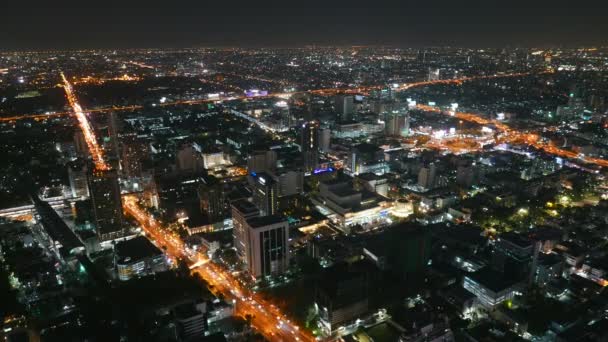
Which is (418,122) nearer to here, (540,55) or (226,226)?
(226,226)

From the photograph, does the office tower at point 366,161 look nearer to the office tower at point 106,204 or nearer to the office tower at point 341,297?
the office tower at point 341,297

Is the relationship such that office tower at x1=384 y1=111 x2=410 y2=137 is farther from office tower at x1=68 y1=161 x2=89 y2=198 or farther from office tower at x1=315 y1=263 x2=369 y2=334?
office tower at x1=315 y1=263 x2=369 y2=334

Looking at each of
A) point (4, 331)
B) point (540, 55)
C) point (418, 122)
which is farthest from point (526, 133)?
point (540, 55)

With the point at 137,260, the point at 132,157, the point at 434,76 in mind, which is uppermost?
the point at 434,76

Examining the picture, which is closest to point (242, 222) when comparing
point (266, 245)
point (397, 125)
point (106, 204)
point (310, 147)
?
point (266, 245)

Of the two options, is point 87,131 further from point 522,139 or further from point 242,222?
point 522,139

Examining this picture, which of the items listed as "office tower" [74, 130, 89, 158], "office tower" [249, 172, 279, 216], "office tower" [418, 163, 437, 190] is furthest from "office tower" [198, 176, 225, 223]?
"office tower" [74, 130, 89, 158]
